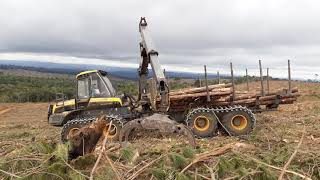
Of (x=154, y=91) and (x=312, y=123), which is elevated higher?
(x=154, y=91)

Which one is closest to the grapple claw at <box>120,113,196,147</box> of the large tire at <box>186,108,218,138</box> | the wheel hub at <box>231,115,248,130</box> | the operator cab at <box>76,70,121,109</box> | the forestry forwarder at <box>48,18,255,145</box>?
the forestry forwarder at <box>48,18,255,145</box>

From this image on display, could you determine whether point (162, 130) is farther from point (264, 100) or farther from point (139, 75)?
point (139, 75)

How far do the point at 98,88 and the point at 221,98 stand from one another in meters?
3.14

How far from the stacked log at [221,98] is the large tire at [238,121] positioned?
0.59 meters

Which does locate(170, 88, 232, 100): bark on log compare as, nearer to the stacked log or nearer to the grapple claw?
the stacked log

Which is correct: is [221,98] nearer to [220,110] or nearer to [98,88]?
[220,110]

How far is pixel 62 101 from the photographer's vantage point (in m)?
14.6

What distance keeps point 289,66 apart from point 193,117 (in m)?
2.58

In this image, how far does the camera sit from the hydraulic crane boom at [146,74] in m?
12.9

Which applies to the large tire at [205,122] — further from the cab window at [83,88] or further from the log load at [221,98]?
the cab window at [83,88]

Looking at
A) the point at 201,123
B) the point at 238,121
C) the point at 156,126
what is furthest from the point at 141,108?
the point at 156,126

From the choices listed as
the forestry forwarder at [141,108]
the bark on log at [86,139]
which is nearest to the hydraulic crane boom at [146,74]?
the forestry forwarder at [141,108]

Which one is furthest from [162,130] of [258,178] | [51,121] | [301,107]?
[301,107]

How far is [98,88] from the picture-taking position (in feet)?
46.0
